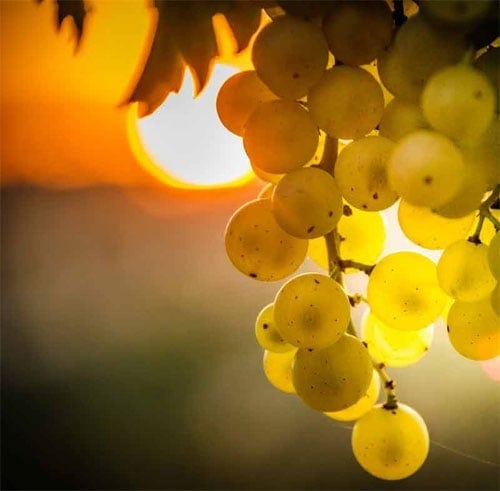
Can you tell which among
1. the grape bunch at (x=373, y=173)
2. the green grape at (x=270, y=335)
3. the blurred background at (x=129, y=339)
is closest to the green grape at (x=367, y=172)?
the grape bunch at (x=373, y=173)

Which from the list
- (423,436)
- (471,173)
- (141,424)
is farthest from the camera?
(141,424)

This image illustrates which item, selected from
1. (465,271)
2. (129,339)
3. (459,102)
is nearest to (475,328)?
(465,271)

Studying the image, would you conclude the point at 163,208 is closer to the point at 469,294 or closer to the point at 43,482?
the point at 43,482

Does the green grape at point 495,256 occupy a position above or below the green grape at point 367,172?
below

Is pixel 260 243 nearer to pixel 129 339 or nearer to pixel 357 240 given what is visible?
pixel 357 240

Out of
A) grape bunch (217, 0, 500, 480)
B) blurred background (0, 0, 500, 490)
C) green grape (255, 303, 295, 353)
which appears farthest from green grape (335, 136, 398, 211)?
blurred background (0, 0, 500, 490)

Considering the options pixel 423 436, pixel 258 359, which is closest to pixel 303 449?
pixel 258 359

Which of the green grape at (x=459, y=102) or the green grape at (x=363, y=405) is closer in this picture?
the green grape at (x=459, y=102)

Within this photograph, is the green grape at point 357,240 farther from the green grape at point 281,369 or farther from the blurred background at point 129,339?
the blurred background at point 129,339
